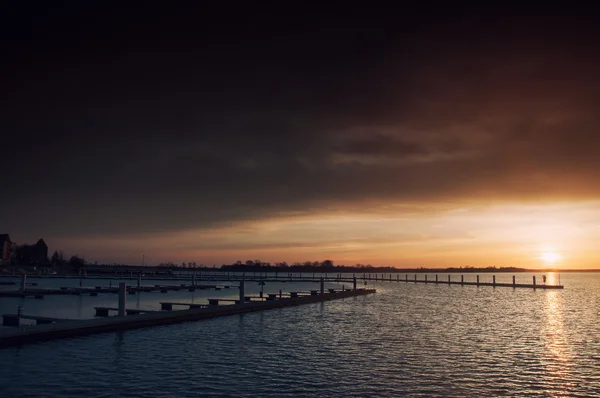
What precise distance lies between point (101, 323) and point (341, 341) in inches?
567

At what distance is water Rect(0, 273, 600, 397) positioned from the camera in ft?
62.3

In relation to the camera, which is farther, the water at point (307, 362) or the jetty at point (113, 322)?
the jetty at point (113, 322)

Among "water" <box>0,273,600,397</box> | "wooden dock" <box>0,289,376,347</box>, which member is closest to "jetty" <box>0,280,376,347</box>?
"wooden dock" <box>0,289,376,347</box>

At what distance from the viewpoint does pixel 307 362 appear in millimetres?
23750

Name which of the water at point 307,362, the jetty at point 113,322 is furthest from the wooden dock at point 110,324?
the water at point 307,362

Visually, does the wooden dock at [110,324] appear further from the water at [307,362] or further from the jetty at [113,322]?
the water at [307,362]

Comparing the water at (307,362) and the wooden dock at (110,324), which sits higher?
A: the wooden dock at (110,324)

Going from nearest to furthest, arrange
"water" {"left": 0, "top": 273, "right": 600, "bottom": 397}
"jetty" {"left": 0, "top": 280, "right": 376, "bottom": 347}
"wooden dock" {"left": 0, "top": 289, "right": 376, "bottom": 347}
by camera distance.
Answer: "water" {"left": 0, "top": 273, "right": 600, "bottom": 397}
"wooden dock" {"left": 0, "top": 289, "right": 376, "bottom": 347}
"jetty" {"left": 0, "top": 280, "right": 376, "bottom": 347}

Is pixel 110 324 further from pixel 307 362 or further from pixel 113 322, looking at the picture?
pixel 307 362

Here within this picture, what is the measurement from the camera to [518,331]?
37062 millimetres

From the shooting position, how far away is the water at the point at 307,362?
1898 cm

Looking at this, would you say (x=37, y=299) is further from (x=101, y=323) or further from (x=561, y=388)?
(x=561, y=388)

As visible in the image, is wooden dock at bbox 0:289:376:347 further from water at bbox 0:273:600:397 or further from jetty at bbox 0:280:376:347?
water at bbox 0:273:600:397

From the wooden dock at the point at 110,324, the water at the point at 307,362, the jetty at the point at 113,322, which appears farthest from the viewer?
the jetty at the point at 113,322
